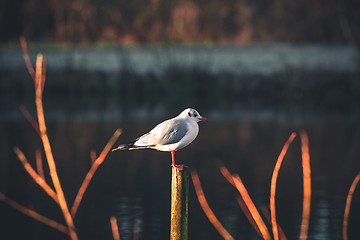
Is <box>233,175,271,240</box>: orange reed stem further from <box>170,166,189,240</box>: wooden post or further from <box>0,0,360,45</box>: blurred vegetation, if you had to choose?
<box>0,0,360,45</box>: blurred vegetation

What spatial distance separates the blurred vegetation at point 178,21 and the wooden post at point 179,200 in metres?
20.8

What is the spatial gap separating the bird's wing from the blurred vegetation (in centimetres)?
2040

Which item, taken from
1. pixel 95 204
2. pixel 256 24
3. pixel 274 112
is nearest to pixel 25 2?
pixel 256 24

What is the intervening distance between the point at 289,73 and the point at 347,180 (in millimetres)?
12022

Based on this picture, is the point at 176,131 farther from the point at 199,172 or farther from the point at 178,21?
the point at 178,21

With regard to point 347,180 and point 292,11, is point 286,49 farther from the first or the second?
point 347,180

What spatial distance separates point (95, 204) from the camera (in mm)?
10820

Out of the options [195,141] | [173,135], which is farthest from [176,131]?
[195,141]

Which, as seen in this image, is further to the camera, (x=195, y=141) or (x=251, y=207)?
(x=195, y=141)

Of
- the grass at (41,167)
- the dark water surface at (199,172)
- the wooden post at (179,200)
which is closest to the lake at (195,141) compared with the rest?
the dark water surface at (199,172)

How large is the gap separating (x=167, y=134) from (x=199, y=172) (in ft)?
26.3

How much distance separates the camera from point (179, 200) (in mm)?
4754

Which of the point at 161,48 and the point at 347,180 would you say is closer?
the point at 347,180

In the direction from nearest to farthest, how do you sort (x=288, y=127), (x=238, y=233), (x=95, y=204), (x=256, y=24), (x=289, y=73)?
(x=238, y=233) < (x=95, y=204) < (x=288, y=127) < (x=289, y=73) < (x=256, y=24)
